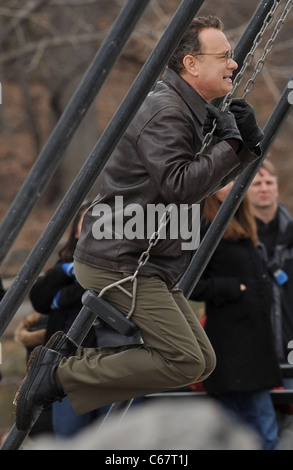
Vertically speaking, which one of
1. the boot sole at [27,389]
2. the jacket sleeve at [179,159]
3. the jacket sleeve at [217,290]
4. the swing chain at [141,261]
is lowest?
the jacket sleeve at [217,290]

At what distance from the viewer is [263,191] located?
5828 mm

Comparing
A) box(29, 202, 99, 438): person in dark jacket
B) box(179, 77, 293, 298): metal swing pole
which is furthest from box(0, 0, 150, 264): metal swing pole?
box(29, 202, 99, 438): person in dark jacket

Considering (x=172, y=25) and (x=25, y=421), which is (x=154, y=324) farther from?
(x=172, y=25)

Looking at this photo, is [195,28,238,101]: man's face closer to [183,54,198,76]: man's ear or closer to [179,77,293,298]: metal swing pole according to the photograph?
[183,54,198,76]: man's ear

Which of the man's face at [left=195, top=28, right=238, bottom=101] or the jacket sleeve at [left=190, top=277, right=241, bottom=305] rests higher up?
the man's face at [left=195, top=28, right=238, bottom=101]

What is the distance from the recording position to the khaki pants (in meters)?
3.53

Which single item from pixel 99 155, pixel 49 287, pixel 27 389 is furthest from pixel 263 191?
pixel 27 389

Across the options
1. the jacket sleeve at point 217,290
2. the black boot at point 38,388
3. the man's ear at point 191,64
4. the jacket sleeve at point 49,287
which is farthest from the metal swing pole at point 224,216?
the jacket sleeve at point 49,287

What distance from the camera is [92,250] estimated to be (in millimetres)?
3631

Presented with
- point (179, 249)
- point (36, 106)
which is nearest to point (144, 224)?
point (179, 249)

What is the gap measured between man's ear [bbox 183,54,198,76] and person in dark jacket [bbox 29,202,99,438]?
66.8 inches

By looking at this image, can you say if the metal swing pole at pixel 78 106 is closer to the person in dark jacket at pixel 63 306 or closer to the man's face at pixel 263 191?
the person in dark jacket at pixel 63 306

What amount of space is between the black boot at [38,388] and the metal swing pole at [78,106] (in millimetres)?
600

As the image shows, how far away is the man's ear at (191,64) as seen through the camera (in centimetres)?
365
